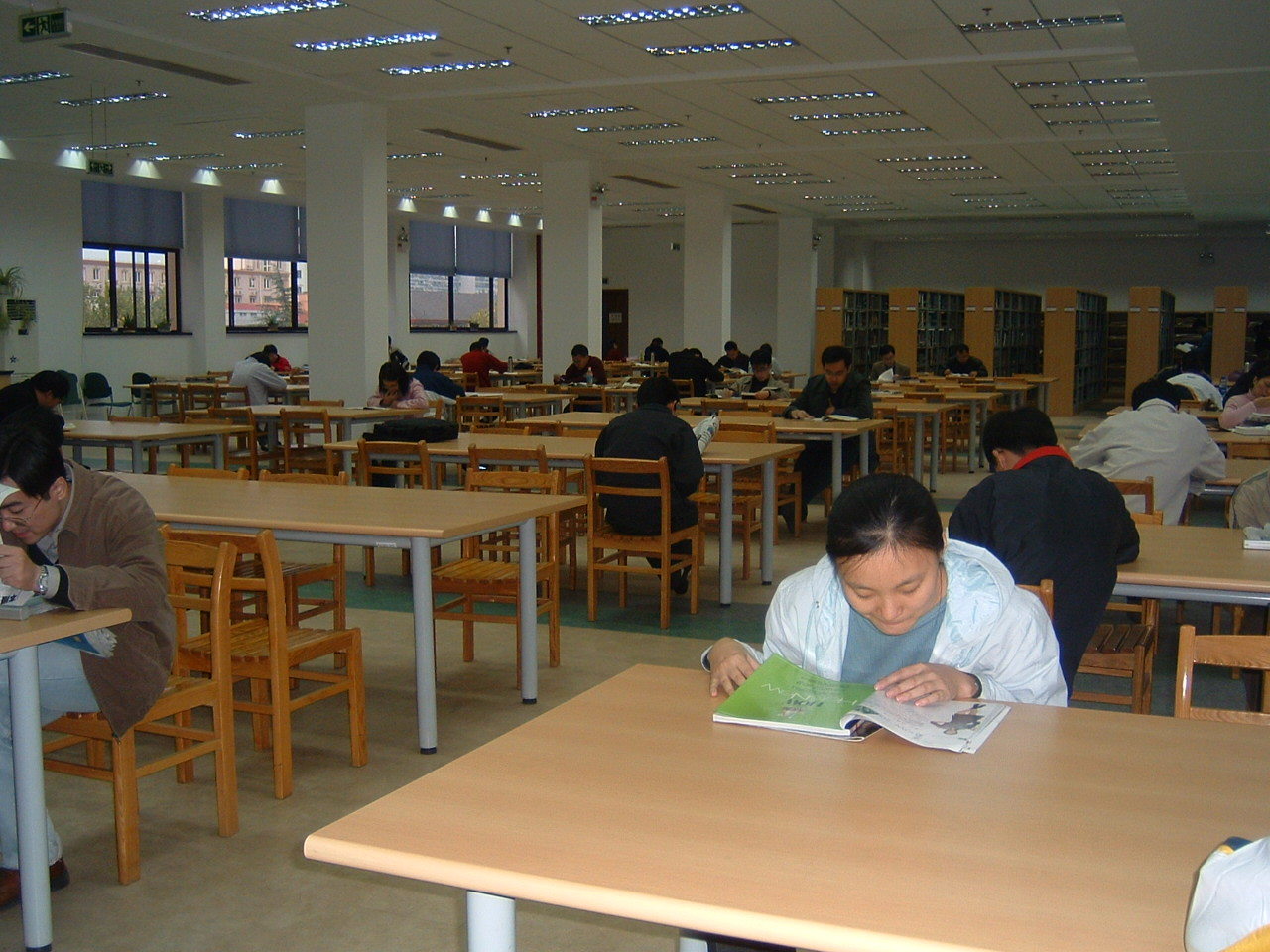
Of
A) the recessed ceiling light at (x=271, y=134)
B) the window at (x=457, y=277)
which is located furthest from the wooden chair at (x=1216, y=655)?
the window at (x=457, y=277)

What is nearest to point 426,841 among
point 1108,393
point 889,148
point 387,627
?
point 387,627

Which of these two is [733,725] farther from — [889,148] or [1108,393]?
[1108,393]

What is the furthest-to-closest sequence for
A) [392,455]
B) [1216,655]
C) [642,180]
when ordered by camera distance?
[642,180]
[392,455]
[1216,655]

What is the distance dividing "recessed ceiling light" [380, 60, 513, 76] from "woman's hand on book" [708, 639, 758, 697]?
8.34m

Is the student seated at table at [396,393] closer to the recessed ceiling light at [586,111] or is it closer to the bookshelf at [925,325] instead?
the recessed ceiling light at [586,111]

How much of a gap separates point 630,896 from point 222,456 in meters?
7.36

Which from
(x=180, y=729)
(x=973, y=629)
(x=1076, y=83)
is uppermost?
(x=1076, y=83)

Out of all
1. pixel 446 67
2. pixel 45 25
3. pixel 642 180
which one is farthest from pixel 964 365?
pixel 45 25

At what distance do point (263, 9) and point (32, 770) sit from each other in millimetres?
6879

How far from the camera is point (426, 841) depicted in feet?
4.47

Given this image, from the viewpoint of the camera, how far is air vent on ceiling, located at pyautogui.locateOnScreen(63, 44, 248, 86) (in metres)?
9.05

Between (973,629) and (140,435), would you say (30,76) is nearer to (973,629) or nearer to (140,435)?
Answer: (140,435)

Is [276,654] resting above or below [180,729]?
above

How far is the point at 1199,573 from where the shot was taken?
10.8ft
